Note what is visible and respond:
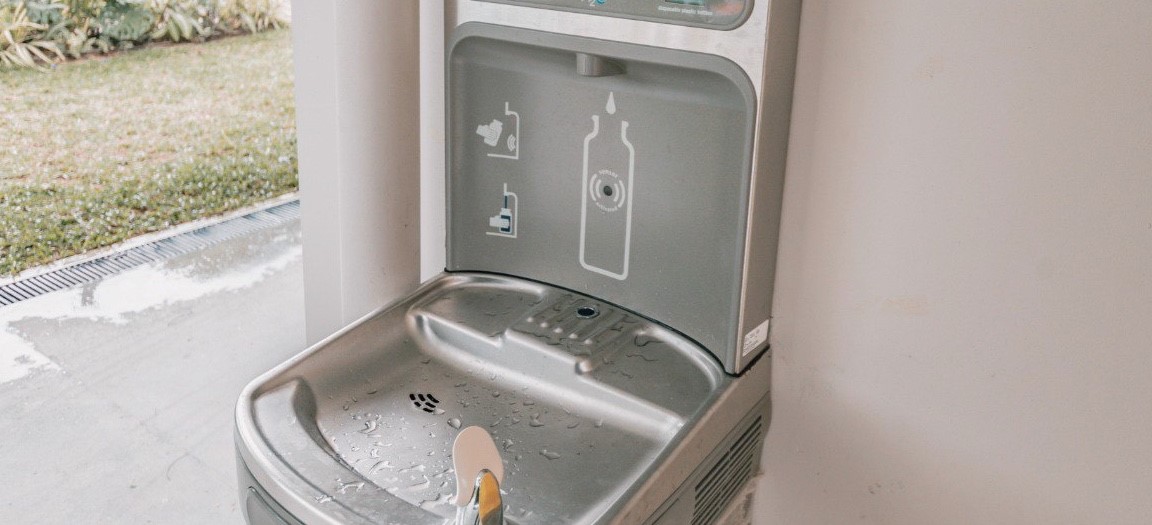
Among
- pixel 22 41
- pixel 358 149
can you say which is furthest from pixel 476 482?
pixel 22 41

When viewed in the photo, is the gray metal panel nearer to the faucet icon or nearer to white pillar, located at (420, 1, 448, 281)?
the faucet icon

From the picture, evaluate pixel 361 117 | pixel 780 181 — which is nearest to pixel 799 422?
pixel 780 181

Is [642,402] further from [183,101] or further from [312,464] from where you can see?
→ [183,101]

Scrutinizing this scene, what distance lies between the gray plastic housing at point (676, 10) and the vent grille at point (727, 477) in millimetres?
528

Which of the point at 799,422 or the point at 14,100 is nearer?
the point at 799,422

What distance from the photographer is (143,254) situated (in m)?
3.25

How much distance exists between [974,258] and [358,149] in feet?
2.88

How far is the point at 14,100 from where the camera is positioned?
483 cm

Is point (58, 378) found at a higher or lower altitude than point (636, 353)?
lower

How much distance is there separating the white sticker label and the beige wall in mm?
23

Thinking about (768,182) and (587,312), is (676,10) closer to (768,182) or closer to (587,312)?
(768,182)

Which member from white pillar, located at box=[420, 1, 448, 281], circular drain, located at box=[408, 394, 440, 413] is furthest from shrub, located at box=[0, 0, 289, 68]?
circular drain, located at box=[408, 394, 440, 413]

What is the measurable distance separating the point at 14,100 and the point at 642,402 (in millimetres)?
4716

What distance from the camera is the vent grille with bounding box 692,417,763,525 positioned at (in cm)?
121
